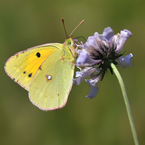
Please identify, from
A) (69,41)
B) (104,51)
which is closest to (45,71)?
(69,41)

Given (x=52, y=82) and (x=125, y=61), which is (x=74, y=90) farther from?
(x=125, y=61)

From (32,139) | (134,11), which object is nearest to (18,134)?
(32,139)

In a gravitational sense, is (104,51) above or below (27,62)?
below

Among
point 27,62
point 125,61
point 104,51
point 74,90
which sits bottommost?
point 74,90

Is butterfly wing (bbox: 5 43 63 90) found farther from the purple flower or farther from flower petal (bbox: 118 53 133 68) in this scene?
flower petal (bbox: 118 53 133 68)

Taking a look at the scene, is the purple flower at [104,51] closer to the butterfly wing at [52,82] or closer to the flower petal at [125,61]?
the flower petal at [125,61]

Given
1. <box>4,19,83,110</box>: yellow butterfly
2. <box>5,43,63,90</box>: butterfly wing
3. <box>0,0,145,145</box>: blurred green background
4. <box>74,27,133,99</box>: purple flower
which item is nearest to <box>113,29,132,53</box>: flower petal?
<box>74,27,133,99</box>: purple flower

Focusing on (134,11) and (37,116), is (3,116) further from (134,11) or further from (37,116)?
(134,11)
